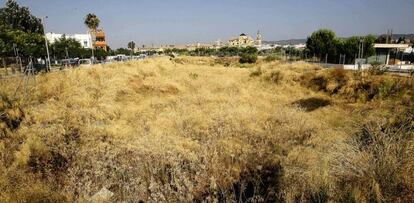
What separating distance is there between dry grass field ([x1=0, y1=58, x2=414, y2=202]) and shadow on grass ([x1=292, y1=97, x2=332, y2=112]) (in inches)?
2.2

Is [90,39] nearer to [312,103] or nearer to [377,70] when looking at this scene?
[312,103]

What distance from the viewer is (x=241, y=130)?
11000mm

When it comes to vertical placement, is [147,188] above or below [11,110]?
below

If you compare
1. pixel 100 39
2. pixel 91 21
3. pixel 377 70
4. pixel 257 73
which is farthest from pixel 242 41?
pixel 377 70

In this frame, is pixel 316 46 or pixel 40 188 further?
pixel 316 46

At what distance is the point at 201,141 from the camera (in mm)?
9938

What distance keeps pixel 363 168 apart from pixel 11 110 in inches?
475

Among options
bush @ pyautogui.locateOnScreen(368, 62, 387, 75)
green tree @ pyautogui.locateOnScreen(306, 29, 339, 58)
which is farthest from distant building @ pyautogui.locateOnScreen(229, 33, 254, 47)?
bush @ pyautogui.locateOnScreen(368, 62, 387, 75)

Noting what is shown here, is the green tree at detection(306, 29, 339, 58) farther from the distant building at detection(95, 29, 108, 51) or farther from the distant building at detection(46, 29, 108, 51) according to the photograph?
the distant building at detection(95, 29, 108, 51)

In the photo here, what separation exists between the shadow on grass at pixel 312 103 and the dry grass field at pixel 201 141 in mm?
56

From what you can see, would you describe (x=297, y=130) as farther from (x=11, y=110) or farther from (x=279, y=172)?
(x=11, y=110)

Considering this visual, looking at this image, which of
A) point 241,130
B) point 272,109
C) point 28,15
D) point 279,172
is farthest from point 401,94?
point 28,15

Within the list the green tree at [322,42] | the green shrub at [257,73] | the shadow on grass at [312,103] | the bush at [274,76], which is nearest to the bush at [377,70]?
the shadow on grass at [312,103]

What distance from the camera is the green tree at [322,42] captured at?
153ft
